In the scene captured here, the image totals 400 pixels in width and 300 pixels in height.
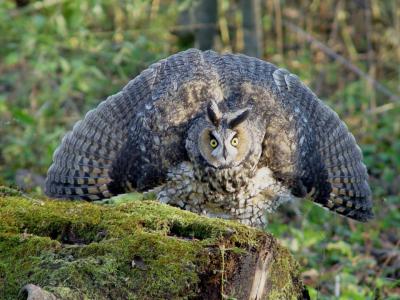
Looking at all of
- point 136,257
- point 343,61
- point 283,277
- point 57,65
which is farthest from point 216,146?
point 343,61

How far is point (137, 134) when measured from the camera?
5.50 meters

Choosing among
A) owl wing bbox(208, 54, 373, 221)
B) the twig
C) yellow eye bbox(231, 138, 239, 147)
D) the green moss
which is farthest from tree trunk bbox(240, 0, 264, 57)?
the green moss

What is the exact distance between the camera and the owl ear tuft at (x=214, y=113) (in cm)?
494

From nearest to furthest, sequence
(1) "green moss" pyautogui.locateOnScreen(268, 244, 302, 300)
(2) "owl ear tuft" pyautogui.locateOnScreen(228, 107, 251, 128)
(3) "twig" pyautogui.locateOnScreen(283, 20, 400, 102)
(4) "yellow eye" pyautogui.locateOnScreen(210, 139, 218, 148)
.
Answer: (1) "green moss" pyautogui.locateOnScreen(268, 244, 302, 300), (2) "owl ear tuft" pyautogui.locateOnScreen(228, 107, 251, 128), (4) "yellow eye" pyautogui.locateOnScreen(210, 139, 218, 148), (3) "twig" pyautogui.locateOnScreen(283, 20, 400, 102)

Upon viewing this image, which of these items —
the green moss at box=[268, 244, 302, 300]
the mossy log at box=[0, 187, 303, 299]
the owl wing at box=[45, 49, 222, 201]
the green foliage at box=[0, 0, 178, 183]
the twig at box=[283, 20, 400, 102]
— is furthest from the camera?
the twig at box=[283, 20, 400, 102]

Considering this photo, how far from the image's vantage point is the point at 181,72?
5.57 metres

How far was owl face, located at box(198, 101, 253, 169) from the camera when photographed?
498 cm

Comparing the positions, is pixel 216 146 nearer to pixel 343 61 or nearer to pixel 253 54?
pixel 253 54

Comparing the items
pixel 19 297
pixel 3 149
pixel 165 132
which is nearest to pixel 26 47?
pixel 3 149

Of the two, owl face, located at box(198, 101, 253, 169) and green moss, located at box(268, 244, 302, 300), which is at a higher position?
owl face, located at box(198, 101, 253, 169)

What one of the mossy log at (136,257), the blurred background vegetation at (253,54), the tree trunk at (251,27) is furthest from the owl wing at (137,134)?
the tree trunk at (251,27)

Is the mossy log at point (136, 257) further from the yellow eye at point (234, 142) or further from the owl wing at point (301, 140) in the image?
the owl wing at point (301, 140)

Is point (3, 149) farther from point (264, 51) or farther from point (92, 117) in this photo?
point (264, 51)

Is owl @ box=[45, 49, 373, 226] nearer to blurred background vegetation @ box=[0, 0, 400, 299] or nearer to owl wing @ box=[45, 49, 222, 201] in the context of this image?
owl wing @ box=[45, 49, 222, 201]
